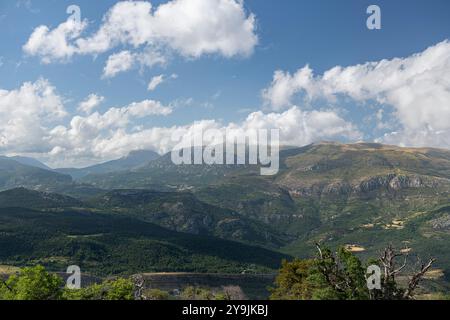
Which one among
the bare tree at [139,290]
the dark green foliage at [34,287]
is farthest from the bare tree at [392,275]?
the dark green foliage at [34,287]

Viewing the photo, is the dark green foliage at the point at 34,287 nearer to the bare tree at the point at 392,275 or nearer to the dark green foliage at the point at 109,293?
the dark green foliage at the point at 109,293

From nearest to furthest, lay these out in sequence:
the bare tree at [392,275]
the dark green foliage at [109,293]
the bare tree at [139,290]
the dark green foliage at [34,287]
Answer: the bare tree at [392,275] < the dark green foliage at [34,287] < the dark green foliage at [109,293] < the bare tree at [139,290]

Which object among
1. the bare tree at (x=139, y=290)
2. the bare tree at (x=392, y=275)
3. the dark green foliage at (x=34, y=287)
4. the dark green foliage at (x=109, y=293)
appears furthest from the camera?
the bare tree at (x=139, y=290)

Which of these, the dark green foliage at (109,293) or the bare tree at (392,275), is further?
the dark green foliage at (109,293)

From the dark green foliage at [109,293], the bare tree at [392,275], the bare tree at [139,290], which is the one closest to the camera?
the bare tree at [392,275]

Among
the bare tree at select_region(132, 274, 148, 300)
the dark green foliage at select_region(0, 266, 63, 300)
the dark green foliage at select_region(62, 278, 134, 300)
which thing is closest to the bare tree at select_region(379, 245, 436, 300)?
the bare tree at select_region(132, 274, 148, 300)

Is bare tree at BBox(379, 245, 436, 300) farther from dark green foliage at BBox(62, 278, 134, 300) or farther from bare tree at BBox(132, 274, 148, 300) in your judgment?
dark green foliage at BBox(62, 278, 134, 300)

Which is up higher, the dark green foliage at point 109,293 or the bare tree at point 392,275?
the bare tree at point 392,275

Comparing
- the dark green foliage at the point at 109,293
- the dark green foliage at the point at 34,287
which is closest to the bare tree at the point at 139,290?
the dark green foliage at the point at 109,293
